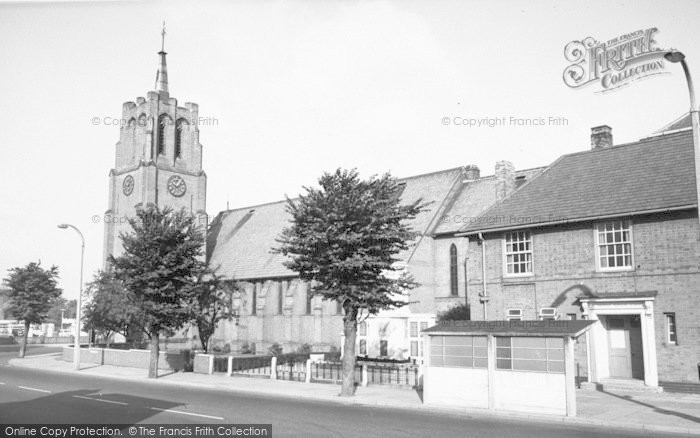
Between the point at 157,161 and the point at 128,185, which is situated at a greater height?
the point at 157,161

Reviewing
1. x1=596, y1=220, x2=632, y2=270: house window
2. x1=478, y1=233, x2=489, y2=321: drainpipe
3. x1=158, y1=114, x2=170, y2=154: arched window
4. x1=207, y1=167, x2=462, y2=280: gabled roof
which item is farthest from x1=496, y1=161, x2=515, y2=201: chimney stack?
x1=158, y1=114, x2=170, y2=154: arched window

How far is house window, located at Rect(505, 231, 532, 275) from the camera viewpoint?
27.8 meters

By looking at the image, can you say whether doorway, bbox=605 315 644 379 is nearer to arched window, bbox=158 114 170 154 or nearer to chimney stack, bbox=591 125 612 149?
chimney stack, bbox=591 125 612 149

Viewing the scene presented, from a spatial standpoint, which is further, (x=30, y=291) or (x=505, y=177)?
(x=30, y=291)

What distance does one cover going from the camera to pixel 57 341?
79.4m

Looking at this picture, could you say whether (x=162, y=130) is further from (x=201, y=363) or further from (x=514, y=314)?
(x=514, y=314)

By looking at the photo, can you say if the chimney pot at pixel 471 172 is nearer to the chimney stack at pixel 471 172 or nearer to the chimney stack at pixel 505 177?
the chimney stack at pixel 471 172

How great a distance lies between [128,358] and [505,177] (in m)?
25.5

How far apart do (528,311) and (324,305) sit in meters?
22.4

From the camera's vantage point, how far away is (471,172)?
4625cm

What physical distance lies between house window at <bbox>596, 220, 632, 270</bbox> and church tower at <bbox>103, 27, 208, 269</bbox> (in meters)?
42.0

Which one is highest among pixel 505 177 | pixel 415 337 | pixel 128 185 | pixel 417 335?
pixel 128 185

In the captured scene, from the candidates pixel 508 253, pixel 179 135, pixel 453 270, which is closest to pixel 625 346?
pixel 508 253

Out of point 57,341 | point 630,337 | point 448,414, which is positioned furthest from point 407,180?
point 57,341
